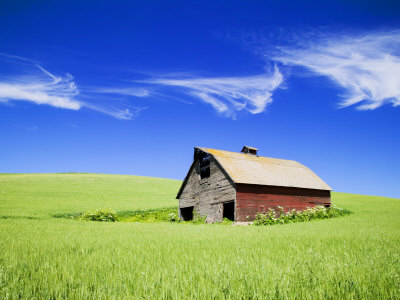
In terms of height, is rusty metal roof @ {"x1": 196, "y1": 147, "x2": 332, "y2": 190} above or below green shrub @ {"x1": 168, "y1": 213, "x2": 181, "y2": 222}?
above

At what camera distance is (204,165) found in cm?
2822

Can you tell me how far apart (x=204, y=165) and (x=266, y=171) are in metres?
6.89

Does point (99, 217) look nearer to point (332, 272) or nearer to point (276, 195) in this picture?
point (276, 195)

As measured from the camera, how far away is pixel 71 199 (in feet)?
137

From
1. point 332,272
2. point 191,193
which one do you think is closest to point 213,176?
point 191,193

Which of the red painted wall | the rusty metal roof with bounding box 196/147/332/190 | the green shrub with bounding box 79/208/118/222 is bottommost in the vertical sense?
the green shrub with bounding box 79/208/118/222

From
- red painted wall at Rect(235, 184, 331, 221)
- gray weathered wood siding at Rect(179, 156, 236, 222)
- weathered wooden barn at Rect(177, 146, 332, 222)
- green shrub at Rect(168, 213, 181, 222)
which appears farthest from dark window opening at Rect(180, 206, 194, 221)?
red painted wall at Rect(235, 184, 331, 221)

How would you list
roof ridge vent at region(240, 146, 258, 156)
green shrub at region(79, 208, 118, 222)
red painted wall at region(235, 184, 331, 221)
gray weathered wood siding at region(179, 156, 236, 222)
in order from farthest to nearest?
roof ridge vent at region(240, 146, 258, 156)
green shrub at region(79, 208, 118, 222)
gray weathered wood siding at region(179, 156, 236, 222)
red painted wall at region(235, 184, 331, 221)

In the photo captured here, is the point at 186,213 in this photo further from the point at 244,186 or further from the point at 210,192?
the point at 244,186

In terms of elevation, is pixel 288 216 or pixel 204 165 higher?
pixel 204 165

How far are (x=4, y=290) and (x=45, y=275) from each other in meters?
0.78

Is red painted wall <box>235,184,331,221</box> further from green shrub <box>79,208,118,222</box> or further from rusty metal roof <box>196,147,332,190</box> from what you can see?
green shrub <box>79,208,118,222</box>

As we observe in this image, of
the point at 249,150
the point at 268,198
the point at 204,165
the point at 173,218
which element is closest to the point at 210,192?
the point at 204,165

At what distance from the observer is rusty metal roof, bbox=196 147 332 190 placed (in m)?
24.5
